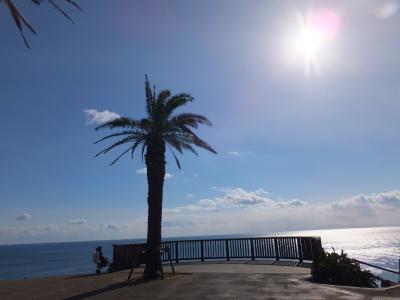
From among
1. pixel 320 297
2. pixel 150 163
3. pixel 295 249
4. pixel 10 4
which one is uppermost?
pixel 10 4

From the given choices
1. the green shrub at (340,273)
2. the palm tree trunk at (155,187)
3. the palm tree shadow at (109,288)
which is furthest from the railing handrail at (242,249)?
the palm tree shadow at (109,288)

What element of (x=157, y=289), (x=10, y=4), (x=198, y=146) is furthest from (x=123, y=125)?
(x=10, y=4)

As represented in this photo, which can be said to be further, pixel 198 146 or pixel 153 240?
pixel 198 146

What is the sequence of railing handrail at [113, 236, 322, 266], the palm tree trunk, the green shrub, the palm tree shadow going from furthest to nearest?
railing handrail at [113, 236, 322, 266], the palm tree trunk, the green shrub, the palm tree shadow

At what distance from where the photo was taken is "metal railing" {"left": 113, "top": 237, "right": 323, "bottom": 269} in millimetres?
20516

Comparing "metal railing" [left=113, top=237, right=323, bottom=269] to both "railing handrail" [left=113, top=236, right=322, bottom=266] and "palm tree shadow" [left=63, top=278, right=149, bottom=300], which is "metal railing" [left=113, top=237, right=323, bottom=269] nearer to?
"railing handrail" [left=113, top=236, right=322, bottom=266]

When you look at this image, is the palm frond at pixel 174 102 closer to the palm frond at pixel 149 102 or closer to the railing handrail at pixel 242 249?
the palm frond at pixel 149 102

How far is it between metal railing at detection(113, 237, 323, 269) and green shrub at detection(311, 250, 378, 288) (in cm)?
468

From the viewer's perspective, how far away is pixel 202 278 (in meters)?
16.1

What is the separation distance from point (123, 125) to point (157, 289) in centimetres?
823

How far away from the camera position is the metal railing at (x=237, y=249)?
808 inches

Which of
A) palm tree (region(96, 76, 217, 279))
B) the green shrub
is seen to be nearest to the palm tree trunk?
palm tree (region(96, 76, 217, 279))

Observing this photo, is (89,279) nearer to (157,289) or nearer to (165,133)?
(157,289)

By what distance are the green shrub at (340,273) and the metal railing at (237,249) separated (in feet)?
15.3
